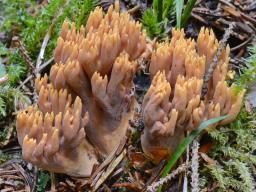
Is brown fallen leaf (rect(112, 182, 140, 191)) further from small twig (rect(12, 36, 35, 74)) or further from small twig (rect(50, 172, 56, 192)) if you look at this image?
small twig (rect(12, 36, 35, 74))

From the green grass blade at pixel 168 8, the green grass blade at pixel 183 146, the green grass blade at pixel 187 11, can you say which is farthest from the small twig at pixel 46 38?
the green grass blade at pixel 183 146

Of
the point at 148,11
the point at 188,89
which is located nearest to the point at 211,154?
the point at 188,89

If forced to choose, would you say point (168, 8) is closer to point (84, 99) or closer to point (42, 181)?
point (84, 99)

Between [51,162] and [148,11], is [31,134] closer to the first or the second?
[51,162]

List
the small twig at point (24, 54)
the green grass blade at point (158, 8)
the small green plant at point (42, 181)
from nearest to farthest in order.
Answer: the small green plant at point (42, 181) → the small twig at point (24, 54) → the green grass blade at point (158, 8)

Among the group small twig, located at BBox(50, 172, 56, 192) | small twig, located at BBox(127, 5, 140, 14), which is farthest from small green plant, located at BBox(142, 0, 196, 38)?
small twig, located at BBox(50, 172, 56, 192)

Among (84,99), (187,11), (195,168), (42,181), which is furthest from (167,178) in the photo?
(187,11)

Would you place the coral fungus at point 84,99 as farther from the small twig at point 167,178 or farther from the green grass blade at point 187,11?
the green grass blade at point 187,11
